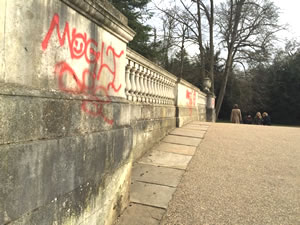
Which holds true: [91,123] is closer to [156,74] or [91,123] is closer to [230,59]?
[156,74]

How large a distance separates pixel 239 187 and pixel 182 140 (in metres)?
2.35

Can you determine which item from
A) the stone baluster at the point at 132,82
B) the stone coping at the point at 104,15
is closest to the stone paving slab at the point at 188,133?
the stone baluster at the point at 132,82

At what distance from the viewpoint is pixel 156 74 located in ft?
17.3

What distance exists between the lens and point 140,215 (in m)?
2.68

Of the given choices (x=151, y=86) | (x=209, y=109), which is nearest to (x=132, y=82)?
(x=151, y=86)

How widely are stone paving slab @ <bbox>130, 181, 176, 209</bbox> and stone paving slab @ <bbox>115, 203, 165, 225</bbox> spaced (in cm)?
10

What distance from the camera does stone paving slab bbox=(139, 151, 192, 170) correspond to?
13.6 feet

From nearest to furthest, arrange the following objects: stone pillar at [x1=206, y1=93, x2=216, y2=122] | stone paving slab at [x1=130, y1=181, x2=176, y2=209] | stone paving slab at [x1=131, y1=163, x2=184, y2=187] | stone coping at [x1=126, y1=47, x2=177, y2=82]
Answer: stone paving slab at [x1=130, y1=181, x2=176, y2=209]
stone paving slab at [x1=131, y1=163, x2=184, y2=187]
stone coping at [x1=126, y1=47, x2=177, y2=82]
stone pillar at [x1=206, y1=93, x2=216, y2=122]

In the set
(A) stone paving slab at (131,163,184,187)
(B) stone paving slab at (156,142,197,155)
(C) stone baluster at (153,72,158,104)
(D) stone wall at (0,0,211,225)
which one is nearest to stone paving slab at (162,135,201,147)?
(B) stone paving slab at (156,142,197,155)

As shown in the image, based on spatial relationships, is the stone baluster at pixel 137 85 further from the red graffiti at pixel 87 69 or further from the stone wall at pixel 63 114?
the red graffiti at pixel 87 69

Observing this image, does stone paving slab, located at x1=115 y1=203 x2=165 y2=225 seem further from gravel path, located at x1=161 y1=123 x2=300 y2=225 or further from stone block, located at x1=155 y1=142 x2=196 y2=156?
stone block, located at x1=155 y1=142 x2=196 y2=156

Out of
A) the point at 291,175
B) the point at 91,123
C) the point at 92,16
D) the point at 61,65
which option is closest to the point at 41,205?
the point at 91,123

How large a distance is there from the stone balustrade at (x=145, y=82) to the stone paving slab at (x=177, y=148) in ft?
3.20

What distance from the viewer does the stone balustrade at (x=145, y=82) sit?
384 cm
